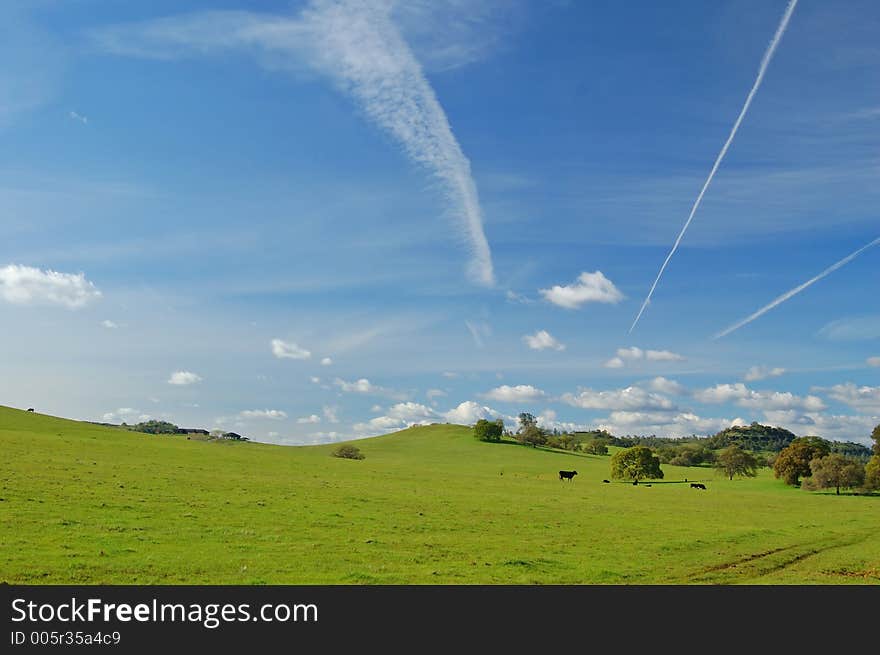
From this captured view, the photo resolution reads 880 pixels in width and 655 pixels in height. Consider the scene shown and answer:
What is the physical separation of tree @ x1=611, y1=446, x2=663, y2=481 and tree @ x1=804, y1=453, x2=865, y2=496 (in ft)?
77.5

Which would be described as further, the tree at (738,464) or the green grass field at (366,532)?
the tree at (738,464)

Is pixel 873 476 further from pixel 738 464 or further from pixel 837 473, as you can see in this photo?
pixel 738 464

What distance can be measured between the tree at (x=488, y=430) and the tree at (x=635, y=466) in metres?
69.0

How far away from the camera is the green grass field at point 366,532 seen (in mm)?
21797

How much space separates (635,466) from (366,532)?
85.0 meters

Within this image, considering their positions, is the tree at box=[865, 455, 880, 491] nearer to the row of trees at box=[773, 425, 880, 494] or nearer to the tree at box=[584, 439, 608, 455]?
the row of trees at box=[773, 425, 880, 494]

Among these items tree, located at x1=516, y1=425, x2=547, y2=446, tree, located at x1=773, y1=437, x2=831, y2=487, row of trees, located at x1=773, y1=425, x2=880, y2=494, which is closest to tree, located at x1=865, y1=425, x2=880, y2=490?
row of trees, located at x1=773, y1=425, x2=880, y2=494

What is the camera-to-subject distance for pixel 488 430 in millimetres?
177000

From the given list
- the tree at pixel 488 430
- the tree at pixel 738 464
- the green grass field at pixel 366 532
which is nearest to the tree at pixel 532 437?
the tree at pixel 488 430

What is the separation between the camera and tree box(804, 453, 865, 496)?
85812 millimetres

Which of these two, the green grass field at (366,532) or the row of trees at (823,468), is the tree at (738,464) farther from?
the green grass field at (366,532)

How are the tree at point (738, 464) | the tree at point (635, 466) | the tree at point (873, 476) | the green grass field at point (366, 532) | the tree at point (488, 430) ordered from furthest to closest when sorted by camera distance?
the tree at point (488, 430) → the tree at point (738, 464) → the tree at point (635, 466) → the tree at point (873, 476) → the green grass field at point (366, 532)

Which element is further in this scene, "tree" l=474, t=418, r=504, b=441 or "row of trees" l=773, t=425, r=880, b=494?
"tree" l=474, t=418, r=504, b=441
